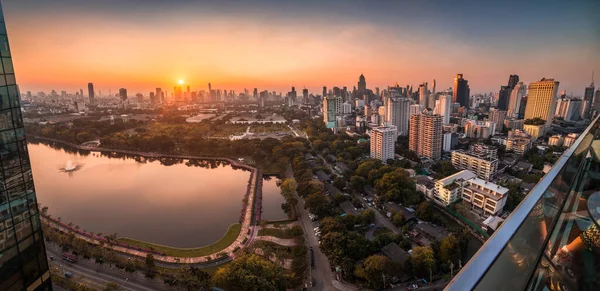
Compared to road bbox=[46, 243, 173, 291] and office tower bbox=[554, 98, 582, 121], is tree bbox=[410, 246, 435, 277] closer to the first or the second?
road bbox=[46, 243, 173, 291]

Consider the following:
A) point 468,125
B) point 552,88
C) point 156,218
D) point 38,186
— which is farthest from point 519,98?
point 38,186

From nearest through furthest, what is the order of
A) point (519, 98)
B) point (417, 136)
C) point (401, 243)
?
point (401, 243)
point (417, 136)
point (519, 98)

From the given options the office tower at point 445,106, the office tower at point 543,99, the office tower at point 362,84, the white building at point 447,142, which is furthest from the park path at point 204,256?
the office tower at point 362,84

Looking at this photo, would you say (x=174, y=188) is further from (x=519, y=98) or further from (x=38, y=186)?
(x=519, y=98)

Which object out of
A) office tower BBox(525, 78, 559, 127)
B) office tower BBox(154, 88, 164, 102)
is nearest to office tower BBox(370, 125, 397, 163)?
office tower BBox(525, 78, 559, 127)

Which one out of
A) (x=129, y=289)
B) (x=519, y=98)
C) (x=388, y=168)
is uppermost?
(x=519, y=98)

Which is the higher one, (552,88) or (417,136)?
(552,88)

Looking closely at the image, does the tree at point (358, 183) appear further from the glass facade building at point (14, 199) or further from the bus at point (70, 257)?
the glass facade building at point (14, 199)
